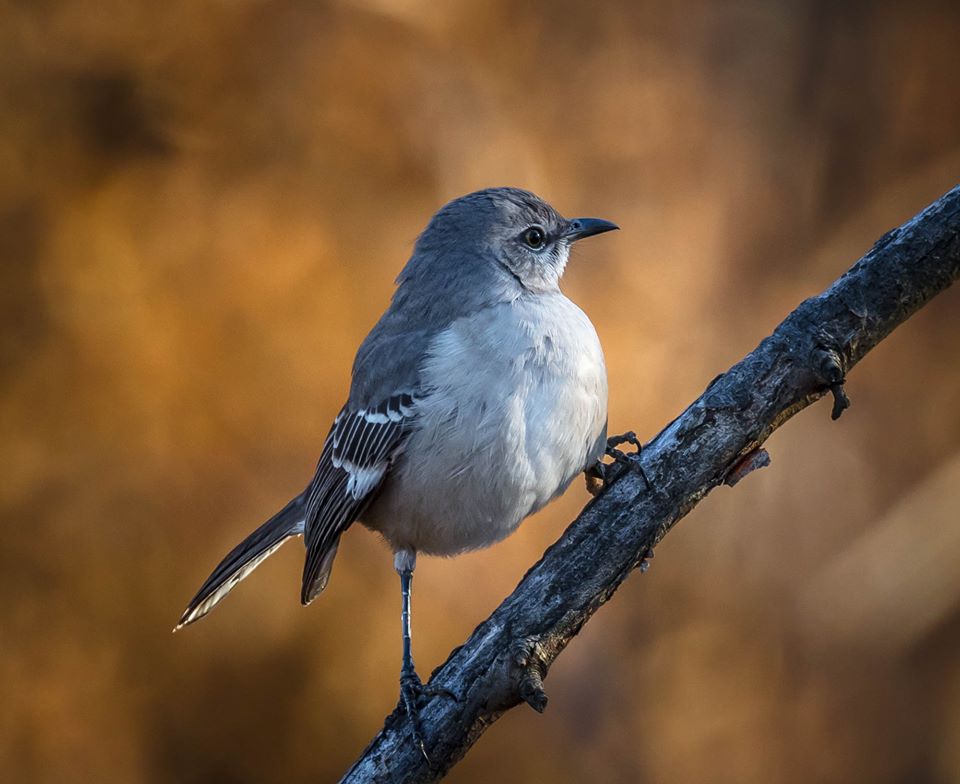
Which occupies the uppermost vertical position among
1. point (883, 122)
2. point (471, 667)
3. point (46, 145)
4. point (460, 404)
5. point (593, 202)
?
point (46, 145)

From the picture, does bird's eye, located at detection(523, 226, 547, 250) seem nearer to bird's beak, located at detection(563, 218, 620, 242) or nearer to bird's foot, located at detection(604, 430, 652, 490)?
bird's beak, located at detection(563, 218, 620, 242)

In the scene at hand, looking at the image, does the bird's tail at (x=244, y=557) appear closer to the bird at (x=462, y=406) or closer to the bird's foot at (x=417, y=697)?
the bird at (x=462, y=406)

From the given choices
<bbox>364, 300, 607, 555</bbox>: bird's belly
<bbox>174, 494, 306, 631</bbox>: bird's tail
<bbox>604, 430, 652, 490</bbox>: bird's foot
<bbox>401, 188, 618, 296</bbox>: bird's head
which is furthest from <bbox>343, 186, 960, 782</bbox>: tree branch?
<bbox>174, 494, 306, 631</bbox>: bird's tail

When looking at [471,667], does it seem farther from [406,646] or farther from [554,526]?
[554,526]

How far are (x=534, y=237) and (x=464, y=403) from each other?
866 mm

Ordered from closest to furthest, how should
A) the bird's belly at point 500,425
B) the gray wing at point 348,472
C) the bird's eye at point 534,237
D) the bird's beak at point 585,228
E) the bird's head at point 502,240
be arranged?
the bird's belly at point 500,425 → the gray wing at point 348,472 → the bird's head at point 502,240 → the bird's eye at point 534,237 → the bird's beak at point 585,228

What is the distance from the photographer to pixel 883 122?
5297mm

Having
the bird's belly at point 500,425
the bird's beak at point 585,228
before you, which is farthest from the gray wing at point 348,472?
the bird's beak at point 585,228

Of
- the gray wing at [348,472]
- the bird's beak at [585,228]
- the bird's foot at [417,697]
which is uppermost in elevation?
the bird's beak at [585,228]

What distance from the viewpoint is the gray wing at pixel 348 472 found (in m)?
3.33

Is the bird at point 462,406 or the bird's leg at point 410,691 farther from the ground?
the bird at point 462,406

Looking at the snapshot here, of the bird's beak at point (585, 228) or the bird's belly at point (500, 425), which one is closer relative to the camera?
the bird's belly at point (500, 425)

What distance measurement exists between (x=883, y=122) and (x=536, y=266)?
2.84 metres

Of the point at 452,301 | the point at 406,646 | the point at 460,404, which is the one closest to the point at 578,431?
the point at 460,404
